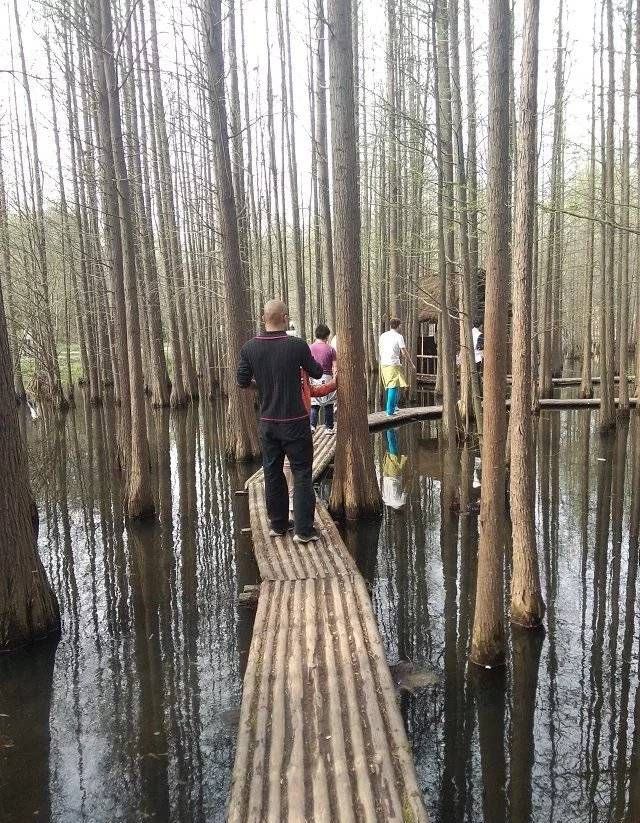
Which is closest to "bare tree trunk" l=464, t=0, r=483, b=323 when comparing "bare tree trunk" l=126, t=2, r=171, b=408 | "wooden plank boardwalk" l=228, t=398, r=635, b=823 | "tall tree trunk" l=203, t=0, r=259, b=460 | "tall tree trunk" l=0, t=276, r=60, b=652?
"tall tree trunk" l=203, t=0, r=259, b=460

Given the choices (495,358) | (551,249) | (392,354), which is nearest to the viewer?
(495,358)

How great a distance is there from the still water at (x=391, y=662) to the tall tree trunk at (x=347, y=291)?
492 millimetres

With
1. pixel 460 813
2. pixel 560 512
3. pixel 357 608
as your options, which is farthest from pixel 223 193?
pixel 460 813

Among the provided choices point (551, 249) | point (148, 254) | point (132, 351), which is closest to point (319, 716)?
point (132, 351)

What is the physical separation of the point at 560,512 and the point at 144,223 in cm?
1422

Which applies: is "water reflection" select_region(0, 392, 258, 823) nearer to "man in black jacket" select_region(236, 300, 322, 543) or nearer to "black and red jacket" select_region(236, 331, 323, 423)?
"man in black jacket" select_region(236, 300, 322, 543)

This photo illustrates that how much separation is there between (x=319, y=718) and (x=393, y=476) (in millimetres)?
6407

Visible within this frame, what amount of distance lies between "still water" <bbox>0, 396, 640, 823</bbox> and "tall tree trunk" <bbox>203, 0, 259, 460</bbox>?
2.52 m

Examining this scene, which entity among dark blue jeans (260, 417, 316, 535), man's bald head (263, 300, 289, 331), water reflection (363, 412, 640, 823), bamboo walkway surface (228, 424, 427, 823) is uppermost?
man's bald head (263, 300, 289, 331)

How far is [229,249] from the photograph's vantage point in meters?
9.57

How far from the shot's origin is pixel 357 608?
13.1 ft

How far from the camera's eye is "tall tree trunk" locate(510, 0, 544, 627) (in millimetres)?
3584

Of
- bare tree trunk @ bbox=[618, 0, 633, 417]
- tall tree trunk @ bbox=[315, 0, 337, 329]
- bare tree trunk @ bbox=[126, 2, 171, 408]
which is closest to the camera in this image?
tall tree trunk @ bbox=[315, 0, 337, 329]

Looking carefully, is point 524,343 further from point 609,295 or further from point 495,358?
point 609,295
